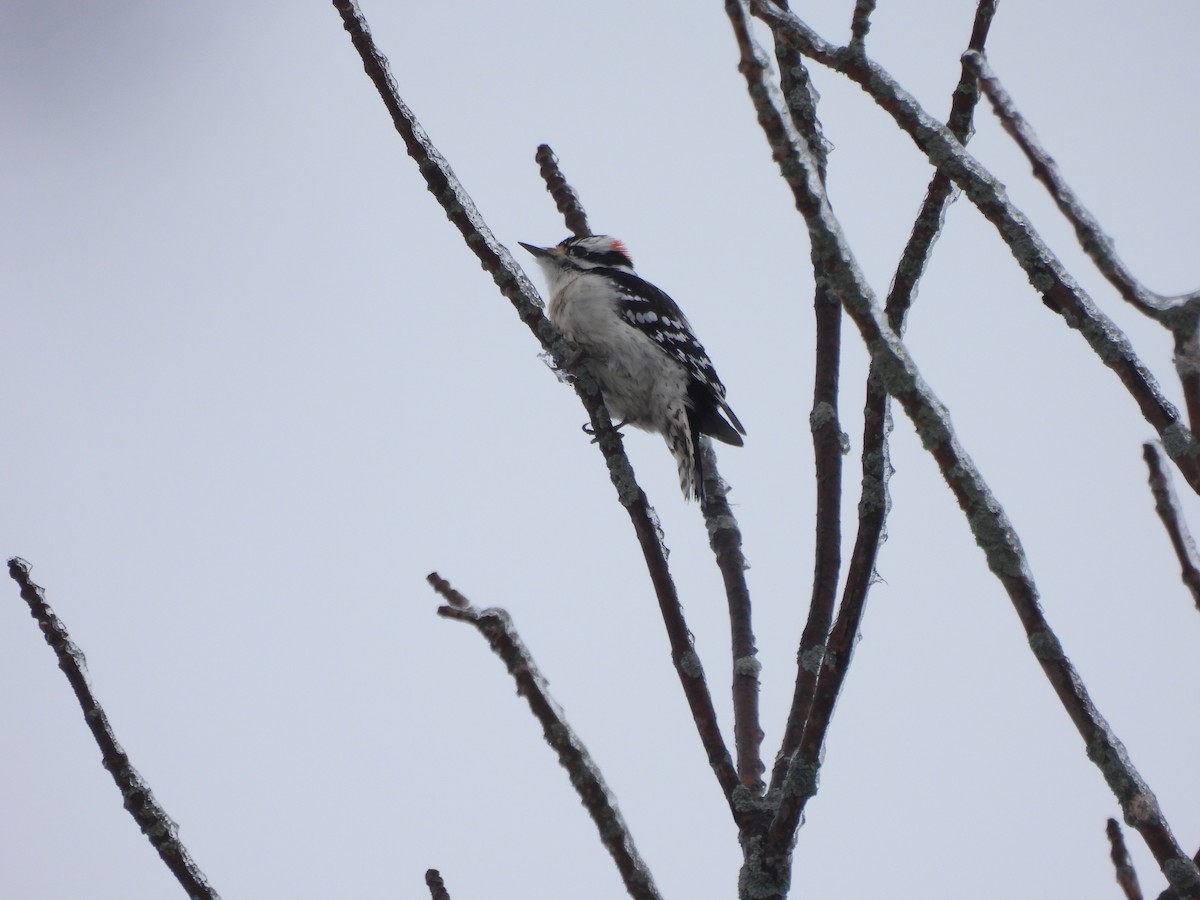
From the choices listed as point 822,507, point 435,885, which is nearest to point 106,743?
point 435,885

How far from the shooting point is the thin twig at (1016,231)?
162 centimetres

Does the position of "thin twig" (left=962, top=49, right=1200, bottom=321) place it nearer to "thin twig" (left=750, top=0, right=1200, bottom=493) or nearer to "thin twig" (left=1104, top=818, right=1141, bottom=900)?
"thin twig" (left=750, top=0, right=1200, bottom=493)

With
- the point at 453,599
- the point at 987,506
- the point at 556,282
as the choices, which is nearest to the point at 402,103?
the point at 453,599

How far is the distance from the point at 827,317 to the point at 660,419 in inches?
111

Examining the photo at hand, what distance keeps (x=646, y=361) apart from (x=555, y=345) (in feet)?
6.57

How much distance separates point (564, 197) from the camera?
4.40 metres

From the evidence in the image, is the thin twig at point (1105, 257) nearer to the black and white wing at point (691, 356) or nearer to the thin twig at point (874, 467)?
the thin twig at point (874, 467)

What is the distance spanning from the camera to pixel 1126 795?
161 cm

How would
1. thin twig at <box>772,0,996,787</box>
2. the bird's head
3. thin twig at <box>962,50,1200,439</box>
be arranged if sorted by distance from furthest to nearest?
the bird's head
thin twig at <box>772,0,996,787</box>
thin twig at <box>962,50,1200,439</box>

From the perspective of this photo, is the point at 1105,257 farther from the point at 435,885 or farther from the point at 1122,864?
the point at 435,885

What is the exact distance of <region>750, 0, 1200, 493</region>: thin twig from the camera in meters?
1.62

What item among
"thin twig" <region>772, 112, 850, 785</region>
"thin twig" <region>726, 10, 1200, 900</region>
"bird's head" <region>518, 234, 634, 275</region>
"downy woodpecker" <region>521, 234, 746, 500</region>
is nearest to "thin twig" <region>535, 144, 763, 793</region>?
"thin twig" <region>772, 112, 850, 785</region>

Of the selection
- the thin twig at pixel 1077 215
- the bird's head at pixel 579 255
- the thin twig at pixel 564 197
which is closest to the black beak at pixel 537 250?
the bird's head at pixel 579 255

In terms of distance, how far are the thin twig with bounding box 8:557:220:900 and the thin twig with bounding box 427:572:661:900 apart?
675 mm
